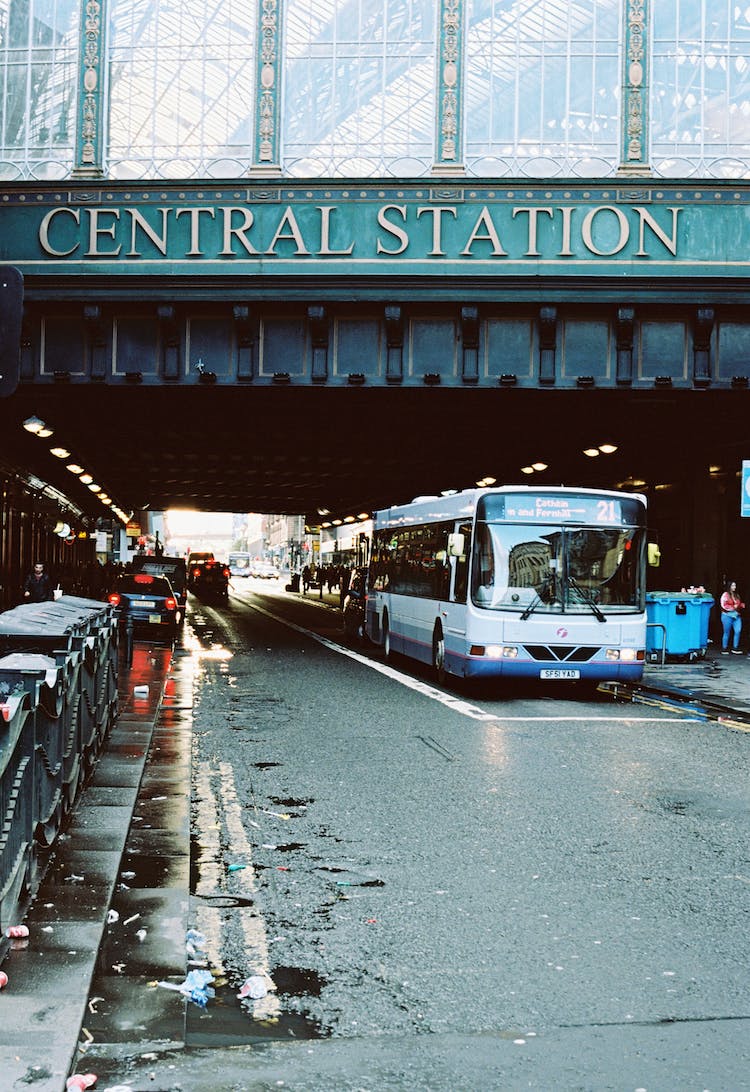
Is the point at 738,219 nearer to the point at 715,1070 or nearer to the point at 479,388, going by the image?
the point at 479,388

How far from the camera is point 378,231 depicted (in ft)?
73.9

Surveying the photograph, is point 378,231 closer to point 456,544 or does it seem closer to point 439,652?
point 456,544

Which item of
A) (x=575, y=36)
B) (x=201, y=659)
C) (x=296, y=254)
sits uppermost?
(x=575, y=36)

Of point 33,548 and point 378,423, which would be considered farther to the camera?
point 33,548

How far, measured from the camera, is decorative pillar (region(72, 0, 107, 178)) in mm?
24281

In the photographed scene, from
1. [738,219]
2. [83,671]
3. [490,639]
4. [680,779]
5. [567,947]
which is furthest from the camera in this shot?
[738,219]

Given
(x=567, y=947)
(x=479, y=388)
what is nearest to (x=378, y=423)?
(x=479, y=388)

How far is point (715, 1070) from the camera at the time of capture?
4.25 metres

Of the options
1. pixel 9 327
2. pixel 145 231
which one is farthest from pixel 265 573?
pixel 9 327

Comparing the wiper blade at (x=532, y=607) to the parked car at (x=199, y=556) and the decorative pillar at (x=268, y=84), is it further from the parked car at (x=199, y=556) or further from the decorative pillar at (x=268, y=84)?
the parked car at (x=199, y=556)

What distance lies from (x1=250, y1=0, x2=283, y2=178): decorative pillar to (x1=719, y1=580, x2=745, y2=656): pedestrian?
1401cm

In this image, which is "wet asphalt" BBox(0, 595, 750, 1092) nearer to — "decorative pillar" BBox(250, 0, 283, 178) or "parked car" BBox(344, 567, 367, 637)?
"decorative pillar" BBox(250, 0, 283, 178)

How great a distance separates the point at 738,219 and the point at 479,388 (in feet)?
18.7

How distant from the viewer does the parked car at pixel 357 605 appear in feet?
98.9
